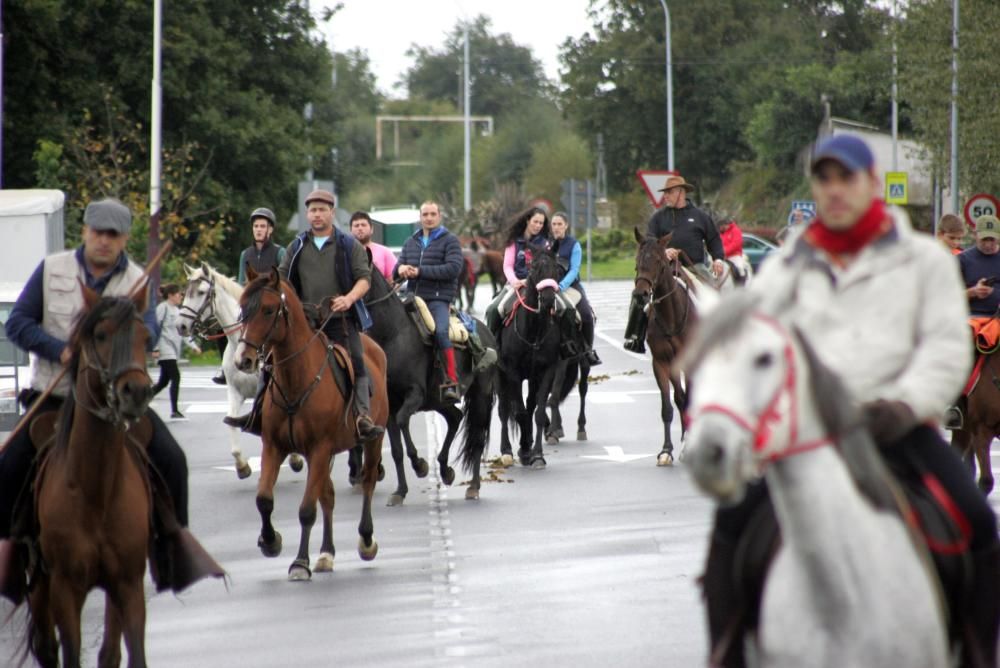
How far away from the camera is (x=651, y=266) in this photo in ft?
59.6

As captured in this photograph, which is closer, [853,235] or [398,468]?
[853,235]

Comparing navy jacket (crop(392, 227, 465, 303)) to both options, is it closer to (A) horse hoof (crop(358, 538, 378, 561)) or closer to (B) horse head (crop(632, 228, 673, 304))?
(B) horse head (crop(632, 228, 673, 304))

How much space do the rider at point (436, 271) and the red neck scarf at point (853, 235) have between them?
10.8 m

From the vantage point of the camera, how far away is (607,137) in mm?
90125

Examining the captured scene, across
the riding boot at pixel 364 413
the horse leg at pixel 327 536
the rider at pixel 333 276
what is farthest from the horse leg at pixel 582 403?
the horse leg at pixel 327 536

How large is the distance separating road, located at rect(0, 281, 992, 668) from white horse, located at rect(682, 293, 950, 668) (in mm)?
3682

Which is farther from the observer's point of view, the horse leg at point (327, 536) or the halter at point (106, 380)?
the horse leg at point (327, 536)

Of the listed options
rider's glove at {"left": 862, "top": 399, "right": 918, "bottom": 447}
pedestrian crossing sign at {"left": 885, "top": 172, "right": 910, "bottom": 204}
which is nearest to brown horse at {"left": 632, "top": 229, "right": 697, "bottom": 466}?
rider's glove at {"left": 862, "top": 399, "right": 918, "bottom": 447}

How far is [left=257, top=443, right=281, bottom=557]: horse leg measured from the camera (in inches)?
459

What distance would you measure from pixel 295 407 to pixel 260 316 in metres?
0.70

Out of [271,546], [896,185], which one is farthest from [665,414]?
[896,185]

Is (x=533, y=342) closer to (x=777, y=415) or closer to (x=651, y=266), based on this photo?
(x=651, y=266)

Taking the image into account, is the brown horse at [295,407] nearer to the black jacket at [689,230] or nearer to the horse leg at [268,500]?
the horse leg at [268,500]

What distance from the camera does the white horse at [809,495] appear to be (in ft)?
14.5
